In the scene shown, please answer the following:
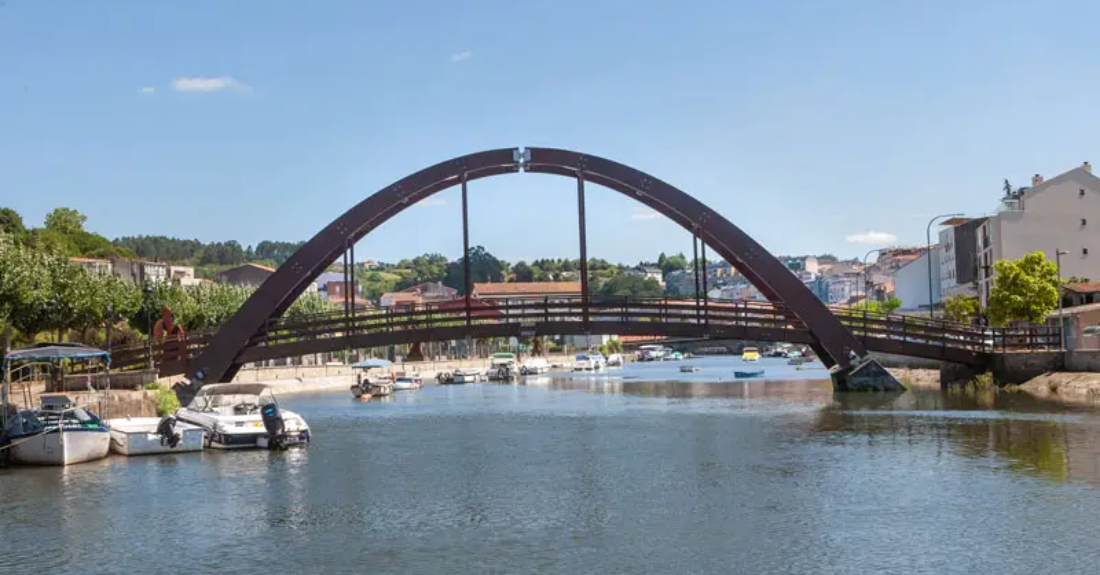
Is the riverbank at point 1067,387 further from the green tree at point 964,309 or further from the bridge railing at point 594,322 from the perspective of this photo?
the green tree at point 964,309

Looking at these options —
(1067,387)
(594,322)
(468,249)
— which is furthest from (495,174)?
(1067,387)

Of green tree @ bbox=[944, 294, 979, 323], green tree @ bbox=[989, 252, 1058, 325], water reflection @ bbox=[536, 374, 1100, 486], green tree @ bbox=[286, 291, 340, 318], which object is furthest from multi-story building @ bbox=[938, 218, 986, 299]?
green tree @ bbox=[286, 291, 340, 318]

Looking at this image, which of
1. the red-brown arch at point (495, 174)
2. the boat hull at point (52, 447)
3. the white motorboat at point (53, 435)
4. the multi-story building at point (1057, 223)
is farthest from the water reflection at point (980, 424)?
the multi-story building at point (1057, 223)

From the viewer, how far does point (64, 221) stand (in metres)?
186

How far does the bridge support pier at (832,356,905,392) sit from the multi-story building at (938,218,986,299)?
164 feet

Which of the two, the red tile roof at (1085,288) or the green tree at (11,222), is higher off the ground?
the green tree at (11,222)

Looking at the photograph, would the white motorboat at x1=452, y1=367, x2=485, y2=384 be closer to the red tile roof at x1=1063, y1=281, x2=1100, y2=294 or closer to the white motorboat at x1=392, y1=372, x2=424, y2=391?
the white motorboat at x1=392, y1=372, x2=424, y2=391

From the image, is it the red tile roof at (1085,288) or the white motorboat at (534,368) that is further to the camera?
the white motorboat at (534,368)

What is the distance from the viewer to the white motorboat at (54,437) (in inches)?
1704

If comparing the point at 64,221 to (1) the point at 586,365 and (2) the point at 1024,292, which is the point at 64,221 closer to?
(1) the point at 586,365

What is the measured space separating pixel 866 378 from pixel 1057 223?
44.8 metres

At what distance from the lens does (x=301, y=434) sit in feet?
165

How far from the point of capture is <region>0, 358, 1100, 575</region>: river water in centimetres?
2658

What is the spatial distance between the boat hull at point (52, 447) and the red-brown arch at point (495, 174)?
54.1 feet
